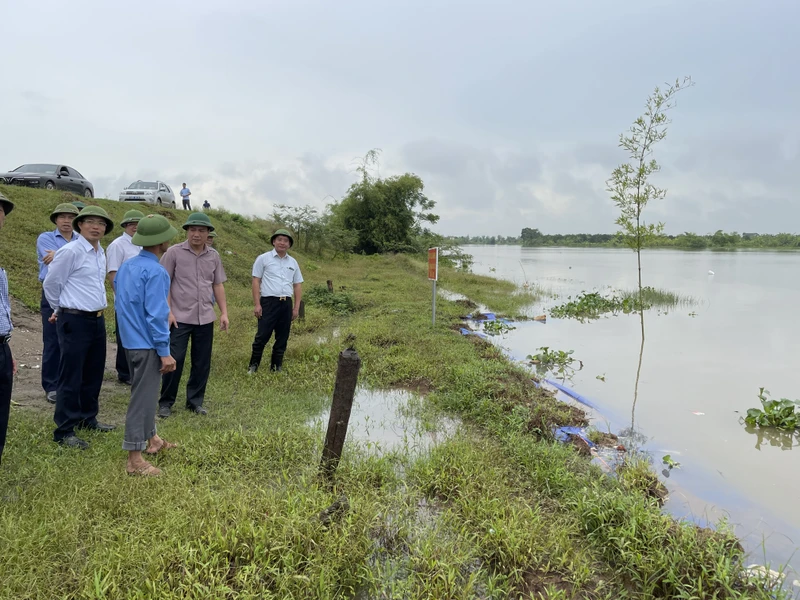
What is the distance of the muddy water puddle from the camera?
4.29 m

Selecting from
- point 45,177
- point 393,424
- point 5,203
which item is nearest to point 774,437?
point 393,424

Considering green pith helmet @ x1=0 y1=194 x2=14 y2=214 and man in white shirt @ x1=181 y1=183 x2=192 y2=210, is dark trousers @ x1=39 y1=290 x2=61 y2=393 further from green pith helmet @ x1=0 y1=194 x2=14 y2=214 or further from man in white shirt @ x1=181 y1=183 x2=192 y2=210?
man in white shirt @ x1=181 y1=183 x2=192 y2=210

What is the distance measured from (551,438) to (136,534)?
11.7 ft

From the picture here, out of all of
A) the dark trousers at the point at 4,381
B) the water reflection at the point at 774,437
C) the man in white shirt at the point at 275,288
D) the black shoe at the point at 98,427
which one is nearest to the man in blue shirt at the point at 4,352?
the dark trousers at the point at 4,381

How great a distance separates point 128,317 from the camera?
10.5 feet

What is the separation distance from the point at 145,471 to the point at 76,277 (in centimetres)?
163

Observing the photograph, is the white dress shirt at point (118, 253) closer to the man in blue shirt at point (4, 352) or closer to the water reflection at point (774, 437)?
the man in blue shirt at point (4, 352)

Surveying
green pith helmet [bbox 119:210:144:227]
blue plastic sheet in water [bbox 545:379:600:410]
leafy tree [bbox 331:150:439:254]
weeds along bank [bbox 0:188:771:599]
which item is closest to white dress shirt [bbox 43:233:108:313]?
weeds along bank [bbox 0:188:771:599]

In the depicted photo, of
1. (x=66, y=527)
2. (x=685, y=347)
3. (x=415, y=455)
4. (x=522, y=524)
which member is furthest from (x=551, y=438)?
(x=685, y=347)

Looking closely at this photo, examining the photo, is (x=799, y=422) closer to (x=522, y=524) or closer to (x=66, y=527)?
(x=522, y=524)

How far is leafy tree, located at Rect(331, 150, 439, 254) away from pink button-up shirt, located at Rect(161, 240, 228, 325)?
28.5m

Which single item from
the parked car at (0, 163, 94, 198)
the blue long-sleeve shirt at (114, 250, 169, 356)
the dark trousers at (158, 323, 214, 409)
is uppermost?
the parked car at (0, 163, 94, 198)

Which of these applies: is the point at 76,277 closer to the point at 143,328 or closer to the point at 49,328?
the point at 143,328

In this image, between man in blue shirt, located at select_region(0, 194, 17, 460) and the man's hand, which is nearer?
man in blue shirt, located at select_region(0, 194, 17, 460)
